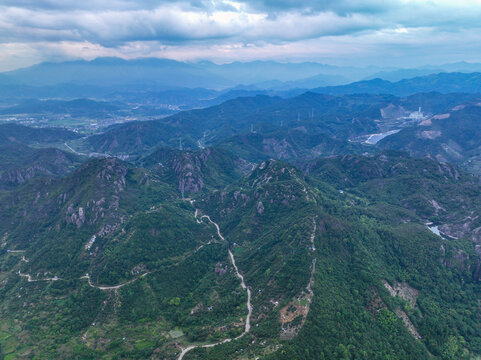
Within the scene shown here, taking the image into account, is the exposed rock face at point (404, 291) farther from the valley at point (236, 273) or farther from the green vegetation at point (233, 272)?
the green vegetation at point (233, 272)

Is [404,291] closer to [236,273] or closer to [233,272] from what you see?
[236,273]

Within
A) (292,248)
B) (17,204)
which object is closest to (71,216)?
(17,204)

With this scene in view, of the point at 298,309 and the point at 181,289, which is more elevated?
the point at 298,309

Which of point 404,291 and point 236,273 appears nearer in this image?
point 404,291

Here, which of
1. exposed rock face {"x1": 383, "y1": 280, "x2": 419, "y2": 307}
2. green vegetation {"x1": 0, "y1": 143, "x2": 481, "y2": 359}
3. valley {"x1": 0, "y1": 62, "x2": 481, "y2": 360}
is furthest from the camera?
exposed rock face {"x1": 383, "y1": 280, "x2": 419, "y2": 307}

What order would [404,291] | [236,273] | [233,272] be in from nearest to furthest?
[404,291], [236,273], [233,272]

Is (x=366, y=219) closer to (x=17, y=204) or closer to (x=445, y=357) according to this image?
(x=445, y=357)

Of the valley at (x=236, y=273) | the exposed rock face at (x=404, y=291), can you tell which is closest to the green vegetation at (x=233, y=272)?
the valley at (x=236, y=273)

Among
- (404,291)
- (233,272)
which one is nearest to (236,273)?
(233,272)

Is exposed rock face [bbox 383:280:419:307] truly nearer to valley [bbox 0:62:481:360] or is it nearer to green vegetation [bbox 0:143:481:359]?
valley [bbox 0:62:481:360]

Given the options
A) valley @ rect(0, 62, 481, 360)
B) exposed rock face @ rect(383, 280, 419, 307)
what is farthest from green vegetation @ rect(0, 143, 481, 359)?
exposed rock face @ rect(383, 280, 419, 307)

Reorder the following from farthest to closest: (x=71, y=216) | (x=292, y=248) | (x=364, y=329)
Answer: (x=71, y=216) < (x=292, y=248) < (x=364, y=329)
